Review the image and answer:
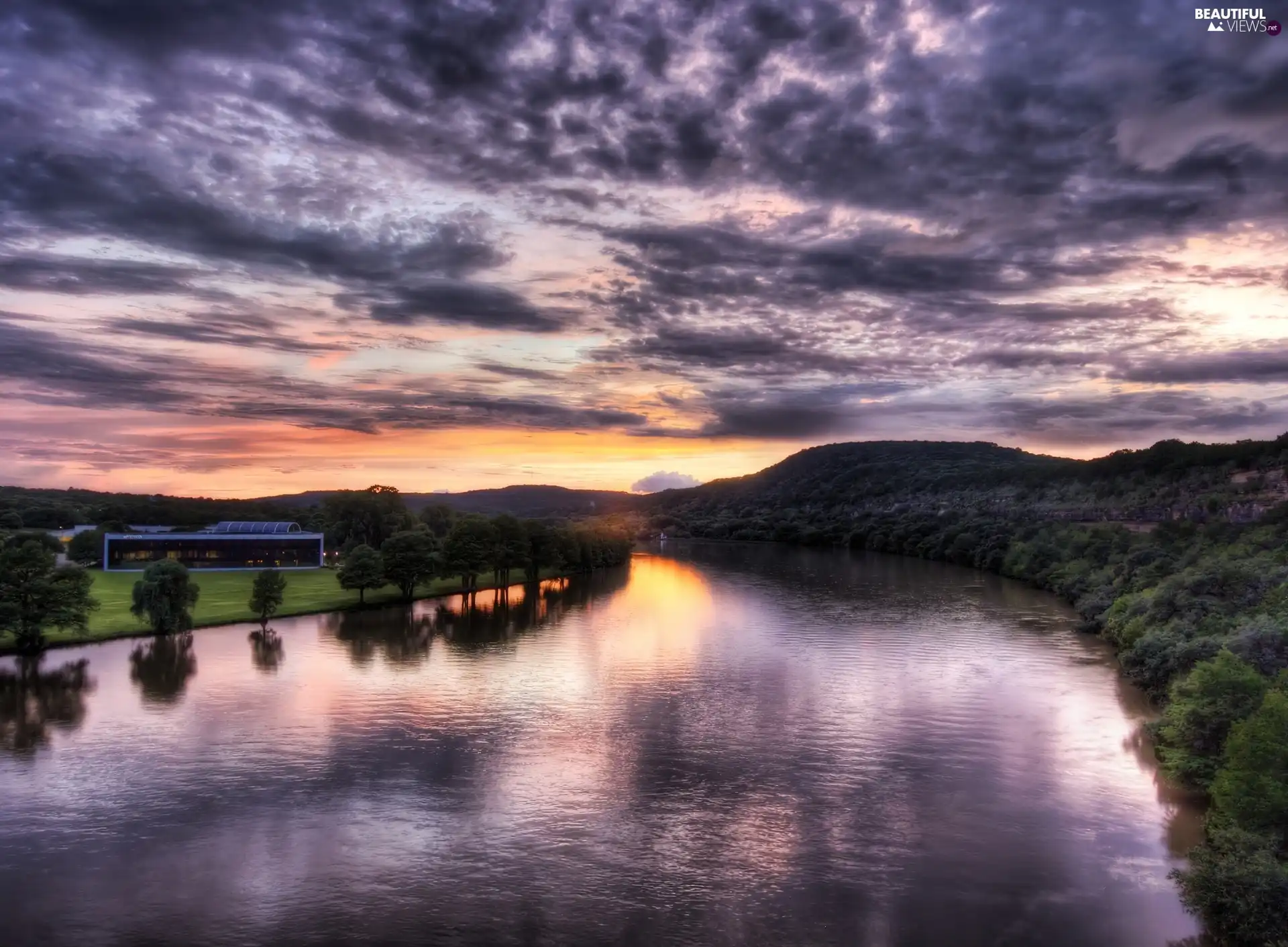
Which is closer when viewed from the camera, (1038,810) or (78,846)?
(78,846)

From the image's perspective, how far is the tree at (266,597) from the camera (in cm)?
7350

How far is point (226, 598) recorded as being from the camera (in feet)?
279

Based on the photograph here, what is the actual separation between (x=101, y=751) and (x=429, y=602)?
49168 millimetres

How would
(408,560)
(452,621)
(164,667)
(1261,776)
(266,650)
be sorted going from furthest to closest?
(408,560), (452,621), (266,650), (164,667), (1261,776)

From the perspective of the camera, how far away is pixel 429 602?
291 feet

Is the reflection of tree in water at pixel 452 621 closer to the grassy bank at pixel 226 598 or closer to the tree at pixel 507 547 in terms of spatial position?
the tree at pixel 507 547

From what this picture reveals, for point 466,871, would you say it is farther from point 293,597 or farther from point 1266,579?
point 293,597

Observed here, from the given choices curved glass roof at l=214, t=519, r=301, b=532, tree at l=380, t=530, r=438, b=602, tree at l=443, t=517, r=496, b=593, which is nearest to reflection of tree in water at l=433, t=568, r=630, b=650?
tree at l=443, t=517, r=496, b=593

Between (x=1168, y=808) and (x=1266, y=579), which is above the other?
(x=1266, y=579)

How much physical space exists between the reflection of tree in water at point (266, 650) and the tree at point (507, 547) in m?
32.9

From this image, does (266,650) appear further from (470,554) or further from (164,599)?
(470,554)

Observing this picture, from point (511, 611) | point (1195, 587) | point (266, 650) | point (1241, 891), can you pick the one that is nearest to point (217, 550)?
point (511, 611)

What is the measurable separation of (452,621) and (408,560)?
38.2 ft

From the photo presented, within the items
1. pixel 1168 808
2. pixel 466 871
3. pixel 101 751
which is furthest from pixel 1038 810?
pixel 101 751
